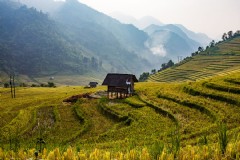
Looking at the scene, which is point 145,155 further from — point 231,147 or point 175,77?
point 175,77

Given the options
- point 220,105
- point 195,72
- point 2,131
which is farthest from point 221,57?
point 2,131

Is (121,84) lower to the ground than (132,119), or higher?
higher

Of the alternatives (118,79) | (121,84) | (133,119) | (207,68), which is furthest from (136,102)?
(207,68)

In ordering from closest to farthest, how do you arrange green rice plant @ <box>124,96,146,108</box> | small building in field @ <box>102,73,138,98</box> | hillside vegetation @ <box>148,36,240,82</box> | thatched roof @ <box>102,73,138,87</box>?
green rice plant @ <box>124,96,146,108</box>
small building in field @ <box>102,73,138,98</box>
thatched roof @ <box>102,73,138,87</box>
hillside vegetation @ <box>148,36,240,82</box>

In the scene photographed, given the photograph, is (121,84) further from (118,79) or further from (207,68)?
(207,68)

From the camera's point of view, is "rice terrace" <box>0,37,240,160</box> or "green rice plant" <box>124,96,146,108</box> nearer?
"rice terrace" <box>0,37,240,160</box>

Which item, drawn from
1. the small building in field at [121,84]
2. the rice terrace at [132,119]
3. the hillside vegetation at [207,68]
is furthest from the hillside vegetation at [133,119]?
the hillside vegetation at [207,68]

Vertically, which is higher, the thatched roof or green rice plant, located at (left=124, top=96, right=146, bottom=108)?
the thatched roof

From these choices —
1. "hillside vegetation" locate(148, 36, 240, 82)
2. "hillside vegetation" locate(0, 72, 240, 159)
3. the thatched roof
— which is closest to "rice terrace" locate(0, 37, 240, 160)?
"hillside vegetation" locate(0, 72, 240, 159)

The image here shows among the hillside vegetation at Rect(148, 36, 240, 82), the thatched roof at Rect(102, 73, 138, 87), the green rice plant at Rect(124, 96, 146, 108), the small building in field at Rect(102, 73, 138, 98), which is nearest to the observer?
the green rice plant at Rect(124, 96, 146, 108)

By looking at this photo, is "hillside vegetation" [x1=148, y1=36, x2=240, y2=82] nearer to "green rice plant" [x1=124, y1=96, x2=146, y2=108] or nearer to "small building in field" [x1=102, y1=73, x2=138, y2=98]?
"small building in field" [x1=102, y1=73, x2=138, y2=98]

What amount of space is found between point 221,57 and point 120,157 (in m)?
182

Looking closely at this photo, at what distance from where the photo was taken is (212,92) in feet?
161

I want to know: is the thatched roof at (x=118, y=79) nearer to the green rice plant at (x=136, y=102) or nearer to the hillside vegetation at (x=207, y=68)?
the green rice plant at (x=136, y=102)
